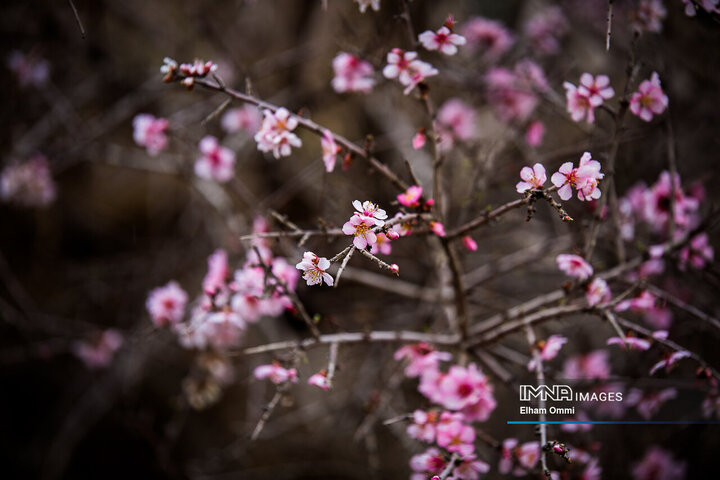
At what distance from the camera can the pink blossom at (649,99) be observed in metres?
1.21

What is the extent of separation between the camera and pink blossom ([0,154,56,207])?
7.64 ft

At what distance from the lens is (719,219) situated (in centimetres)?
139

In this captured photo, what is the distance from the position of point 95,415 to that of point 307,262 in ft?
7.67

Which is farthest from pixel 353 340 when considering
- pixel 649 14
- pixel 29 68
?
pixel 29 68

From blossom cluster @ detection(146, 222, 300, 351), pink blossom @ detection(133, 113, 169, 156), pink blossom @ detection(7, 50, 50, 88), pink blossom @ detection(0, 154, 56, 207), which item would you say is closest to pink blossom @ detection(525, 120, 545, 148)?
blossom cluster @ detection(146, 222, 300, 351)

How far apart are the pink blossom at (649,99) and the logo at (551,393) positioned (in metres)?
0.78

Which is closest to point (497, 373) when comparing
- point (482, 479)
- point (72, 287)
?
point (482, 479)

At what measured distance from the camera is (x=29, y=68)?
99.3 inches

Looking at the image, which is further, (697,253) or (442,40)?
(697,253)

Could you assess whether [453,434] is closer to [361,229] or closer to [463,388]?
[463,388]

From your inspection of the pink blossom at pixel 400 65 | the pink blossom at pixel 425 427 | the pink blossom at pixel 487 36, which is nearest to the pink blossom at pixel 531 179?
the pink blossom at pixel 400 65

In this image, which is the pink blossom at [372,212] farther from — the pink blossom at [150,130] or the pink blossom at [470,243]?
the pink blossom at [150,130]

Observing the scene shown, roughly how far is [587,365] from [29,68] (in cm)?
311

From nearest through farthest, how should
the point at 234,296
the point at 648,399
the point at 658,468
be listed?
the point at 234,296
the point at 648,399
the point at 658,468
